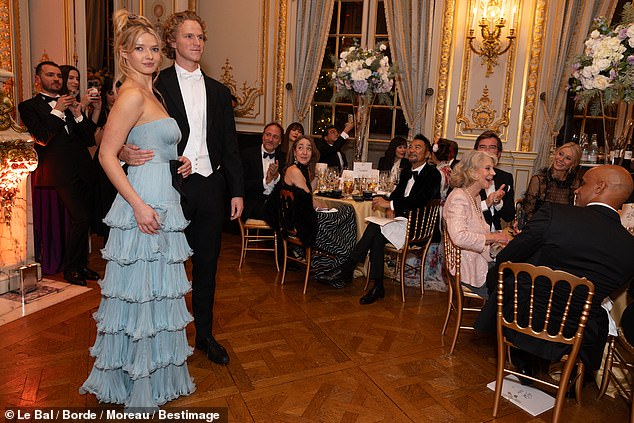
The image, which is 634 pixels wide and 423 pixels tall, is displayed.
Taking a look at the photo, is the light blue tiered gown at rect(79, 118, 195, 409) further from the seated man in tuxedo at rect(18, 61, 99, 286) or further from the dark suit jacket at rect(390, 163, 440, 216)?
the dark suit jacket at rect(390, 163, 440, 216)

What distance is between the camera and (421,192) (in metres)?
4.36

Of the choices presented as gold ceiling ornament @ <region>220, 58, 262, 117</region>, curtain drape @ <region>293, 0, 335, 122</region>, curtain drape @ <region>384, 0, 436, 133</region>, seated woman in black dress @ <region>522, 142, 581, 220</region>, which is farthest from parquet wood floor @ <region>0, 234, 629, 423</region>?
gold ceiling ornament @ <region>220, 58, 262, 117</region>

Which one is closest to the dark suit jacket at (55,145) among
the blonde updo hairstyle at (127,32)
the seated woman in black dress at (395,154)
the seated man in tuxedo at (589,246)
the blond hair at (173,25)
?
the blond hair at (173,25)

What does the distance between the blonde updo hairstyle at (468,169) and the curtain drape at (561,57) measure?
3.62 m

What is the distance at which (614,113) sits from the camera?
626 centimetres

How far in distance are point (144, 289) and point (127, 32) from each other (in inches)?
43.7

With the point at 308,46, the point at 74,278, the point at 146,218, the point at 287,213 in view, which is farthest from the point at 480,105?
the point at 146,218

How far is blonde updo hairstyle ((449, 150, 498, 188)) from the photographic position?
3.33 m

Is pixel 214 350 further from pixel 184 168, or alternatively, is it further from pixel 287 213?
pixel 287 213

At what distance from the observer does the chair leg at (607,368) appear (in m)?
2.82

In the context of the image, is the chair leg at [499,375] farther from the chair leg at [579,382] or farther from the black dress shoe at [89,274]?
the black dress shoe at [89,274]

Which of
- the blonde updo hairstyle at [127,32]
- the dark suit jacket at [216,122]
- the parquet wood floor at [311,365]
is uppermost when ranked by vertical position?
the blonde updo hairstyle at [127,32]

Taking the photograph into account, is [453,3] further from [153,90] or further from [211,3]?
[153,90]

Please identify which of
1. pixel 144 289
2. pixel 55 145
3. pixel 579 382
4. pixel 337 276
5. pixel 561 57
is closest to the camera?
pixel 144 289
